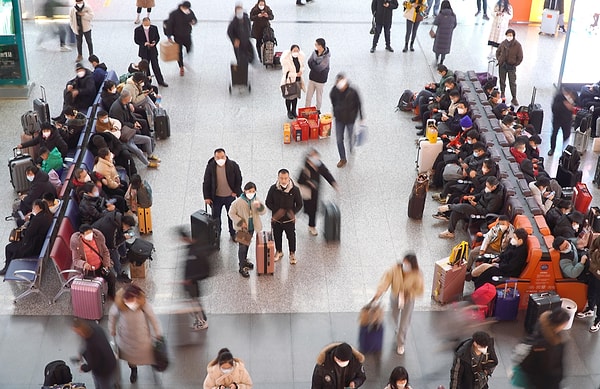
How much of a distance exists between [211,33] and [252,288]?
1109 centimetres

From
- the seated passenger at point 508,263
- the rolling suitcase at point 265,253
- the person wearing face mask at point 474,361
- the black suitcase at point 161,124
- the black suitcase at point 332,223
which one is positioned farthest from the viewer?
the black suitcase at point 161,124

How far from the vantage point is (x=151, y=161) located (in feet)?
50.7

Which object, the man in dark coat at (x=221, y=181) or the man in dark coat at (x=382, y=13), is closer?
the man in dark coat at (x=221, y=181)

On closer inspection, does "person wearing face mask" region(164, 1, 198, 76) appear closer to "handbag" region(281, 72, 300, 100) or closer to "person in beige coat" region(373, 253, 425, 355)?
"handbag" region(281, 72, 300, 100)

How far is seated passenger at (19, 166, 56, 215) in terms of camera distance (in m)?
12.9

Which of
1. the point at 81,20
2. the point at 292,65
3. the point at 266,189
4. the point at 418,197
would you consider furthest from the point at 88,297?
the point at 81,20

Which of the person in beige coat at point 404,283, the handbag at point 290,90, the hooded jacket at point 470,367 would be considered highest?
the handbag at point 290,90

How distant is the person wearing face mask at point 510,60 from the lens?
58.7 ft

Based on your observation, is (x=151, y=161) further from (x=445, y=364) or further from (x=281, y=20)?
(x=281, y=20)

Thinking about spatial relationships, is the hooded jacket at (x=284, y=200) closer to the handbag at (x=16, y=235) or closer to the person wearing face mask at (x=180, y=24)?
the handbag at (x=16, y=235)

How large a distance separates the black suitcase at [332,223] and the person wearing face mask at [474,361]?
388cm

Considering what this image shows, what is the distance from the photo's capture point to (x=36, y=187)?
42.3ft

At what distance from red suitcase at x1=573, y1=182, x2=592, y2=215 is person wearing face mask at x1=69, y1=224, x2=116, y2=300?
7.47 m

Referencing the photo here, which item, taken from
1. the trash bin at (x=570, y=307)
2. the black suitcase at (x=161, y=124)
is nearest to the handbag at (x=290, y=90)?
the black suitcase at (x=161, y=124)
